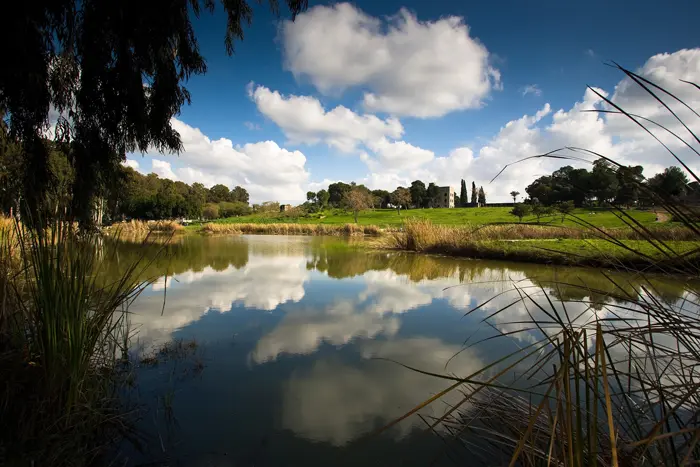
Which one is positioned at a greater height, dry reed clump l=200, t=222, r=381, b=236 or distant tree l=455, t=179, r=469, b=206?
distant tree l=455, t=179, r=469, b=206

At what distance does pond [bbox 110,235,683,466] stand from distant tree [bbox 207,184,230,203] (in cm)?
7526

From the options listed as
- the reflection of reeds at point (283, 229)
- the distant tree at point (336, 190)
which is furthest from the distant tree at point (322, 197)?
the reflection of reeds at point (283, 229)

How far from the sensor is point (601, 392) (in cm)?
280

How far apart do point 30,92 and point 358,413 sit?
347cm

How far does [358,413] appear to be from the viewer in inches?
105

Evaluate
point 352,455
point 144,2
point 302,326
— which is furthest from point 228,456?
point 144,2

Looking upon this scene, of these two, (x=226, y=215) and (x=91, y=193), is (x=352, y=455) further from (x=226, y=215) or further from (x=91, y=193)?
(x=226, y=215)

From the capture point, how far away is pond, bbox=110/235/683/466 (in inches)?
89.4

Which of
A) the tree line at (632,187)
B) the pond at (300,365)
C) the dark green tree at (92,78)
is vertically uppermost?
the dark green tree at (92,78)

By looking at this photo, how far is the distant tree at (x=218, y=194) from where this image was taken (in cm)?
7740

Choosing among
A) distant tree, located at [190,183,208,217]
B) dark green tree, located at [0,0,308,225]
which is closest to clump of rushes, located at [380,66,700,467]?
dark green tree, located at [0,0,308,225]

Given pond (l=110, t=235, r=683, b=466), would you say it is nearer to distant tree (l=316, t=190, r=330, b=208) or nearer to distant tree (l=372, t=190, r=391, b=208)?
distant tree (l=316, t=190, r=330, b=208)

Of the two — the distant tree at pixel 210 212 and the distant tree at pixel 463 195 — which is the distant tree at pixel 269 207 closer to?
the distant tree at pixel 210 212

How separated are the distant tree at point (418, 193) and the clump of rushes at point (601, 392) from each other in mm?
71719
